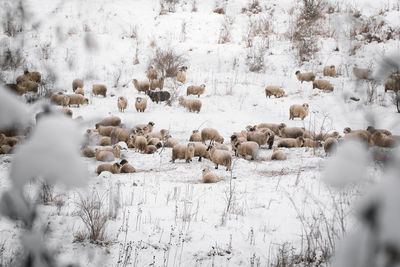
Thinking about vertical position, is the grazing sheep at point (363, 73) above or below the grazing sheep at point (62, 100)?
above

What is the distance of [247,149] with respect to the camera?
616 cm

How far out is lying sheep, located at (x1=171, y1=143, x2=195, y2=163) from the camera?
5983 millimetres

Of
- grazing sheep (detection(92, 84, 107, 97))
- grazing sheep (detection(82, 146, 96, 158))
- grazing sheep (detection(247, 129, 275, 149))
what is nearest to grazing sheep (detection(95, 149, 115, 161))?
grazing sheep (detection(82, 146, 96, 158))

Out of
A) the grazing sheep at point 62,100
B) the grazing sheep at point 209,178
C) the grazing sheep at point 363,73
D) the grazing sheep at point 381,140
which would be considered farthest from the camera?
the grazing sheep at point 363,73

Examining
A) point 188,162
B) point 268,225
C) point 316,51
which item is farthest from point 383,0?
point 268,225

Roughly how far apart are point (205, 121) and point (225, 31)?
8500mm

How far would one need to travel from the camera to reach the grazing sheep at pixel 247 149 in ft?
20.1

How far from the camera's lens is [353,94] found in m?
10.5

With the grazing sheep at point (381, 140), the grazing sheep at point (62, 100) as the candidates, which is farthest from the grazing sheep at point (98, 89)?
the grazing sheep at point (381, 140)

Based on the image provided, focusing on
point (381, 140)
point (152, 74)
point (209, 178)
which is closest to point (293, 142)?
point (381, 140)

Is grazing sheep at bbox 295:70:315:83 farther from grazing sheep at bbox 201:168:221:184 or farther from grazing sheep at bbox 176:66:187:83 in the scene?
grazing sheep at bbox 201:168:221:184

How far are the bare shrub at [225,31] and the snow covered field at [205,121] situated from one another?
22cm

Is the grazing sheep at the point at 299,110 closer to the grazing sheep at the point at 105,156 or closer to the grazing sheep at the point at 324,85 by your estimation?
the grazing sheep at the point at 324,85

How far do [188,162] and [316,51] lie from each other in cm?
949
